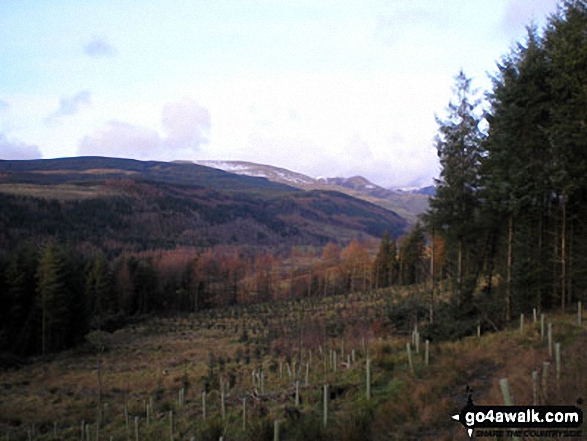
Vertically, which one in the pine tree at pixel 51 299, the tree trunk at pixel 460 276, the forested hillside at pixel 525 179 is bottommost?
the pine tree at pixel 51 299

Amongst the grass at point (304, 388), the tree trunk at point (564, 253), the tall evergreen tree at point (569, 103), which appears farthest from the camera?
the tree trunk at point (564, 253)

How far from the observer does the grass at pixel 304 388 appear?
777 centimetres

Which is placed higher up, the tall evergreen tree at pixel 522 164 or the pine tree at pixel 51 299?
the tall evergreen tree at pixel 522 164

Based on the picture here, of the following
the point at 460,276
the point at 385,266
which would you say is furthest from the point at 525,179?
the point at 385,266

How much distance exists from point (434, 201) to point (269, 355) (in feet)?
45.2

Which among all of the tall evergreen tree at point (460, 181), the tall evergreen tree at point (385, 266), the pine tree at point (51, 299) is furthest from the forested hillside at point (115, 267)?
the tall evergreen tree at point (460, 181)

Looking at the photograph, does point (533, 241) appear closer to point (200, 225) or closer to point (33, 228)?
point (33, 228)

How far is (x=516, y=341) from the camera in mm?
12586

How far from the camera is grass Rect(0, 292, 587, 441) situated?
7.77 metres

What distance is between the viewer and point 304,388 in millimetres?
11875

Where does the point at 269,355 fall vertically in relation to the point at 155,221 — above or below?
below

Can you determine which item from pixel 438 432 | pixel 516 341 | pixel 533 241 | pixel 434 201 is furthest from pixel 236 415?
pixel 533 241

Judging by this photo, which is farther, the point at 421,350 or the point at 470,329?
the point at 470,329

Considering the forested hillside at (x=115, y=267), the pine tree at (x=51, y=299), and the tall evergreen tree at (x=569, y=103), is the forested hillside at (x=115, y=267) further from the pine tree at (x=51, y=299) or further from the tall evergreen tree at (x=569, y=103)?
the tall evergreen tree at (x=569, y=103)
